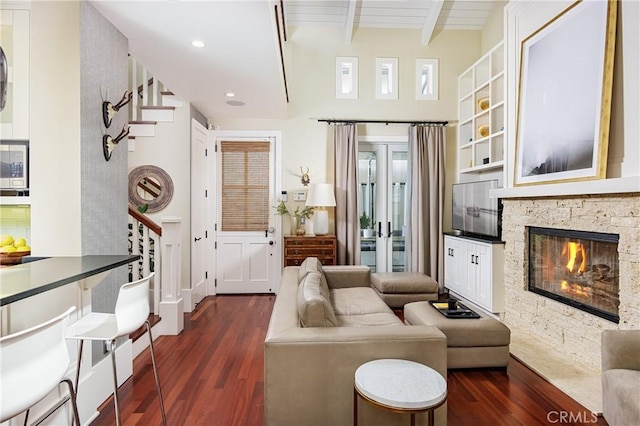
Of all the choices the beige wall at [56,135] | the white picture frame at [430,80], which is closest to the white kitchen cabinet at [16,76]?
the beige wall at [56,135]

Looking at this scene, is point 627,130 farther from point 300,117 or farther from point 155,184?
point 155,184

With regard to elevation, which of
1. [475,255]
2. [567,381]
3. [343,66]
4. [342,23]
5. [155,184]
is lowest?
[567,381]

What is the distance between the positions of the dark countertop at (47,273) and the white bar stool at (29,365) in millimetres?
247

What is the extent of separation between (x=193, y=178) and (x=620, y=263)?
447 centimetres

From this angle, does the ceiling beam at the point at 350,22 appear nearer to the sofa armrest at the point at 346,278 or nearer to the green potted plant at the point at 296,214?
the green potted plant at the point at 296,214

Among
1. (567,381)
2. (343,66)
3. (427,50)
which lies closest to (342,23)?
(343,66)

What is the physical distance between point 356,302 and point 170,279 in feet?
6.47

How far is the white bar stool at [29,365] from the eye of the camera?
3.23 ft

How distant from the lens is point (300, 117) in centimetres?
527

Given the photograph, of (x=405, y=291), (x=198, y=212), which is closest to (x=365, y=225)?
(x=405, y=291)

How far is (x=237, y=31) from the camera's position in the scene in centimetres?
256

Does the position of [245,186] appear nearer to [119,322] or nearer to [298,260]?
[298,260]

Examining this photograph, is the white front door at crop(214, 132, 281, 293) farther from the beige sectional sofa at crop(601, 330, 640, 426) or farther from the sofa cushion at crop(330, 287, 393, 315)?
the beige sectional sofa at crop(601, 330, 640, 426)

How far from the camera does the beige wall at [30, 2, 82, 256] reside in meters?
2.11
